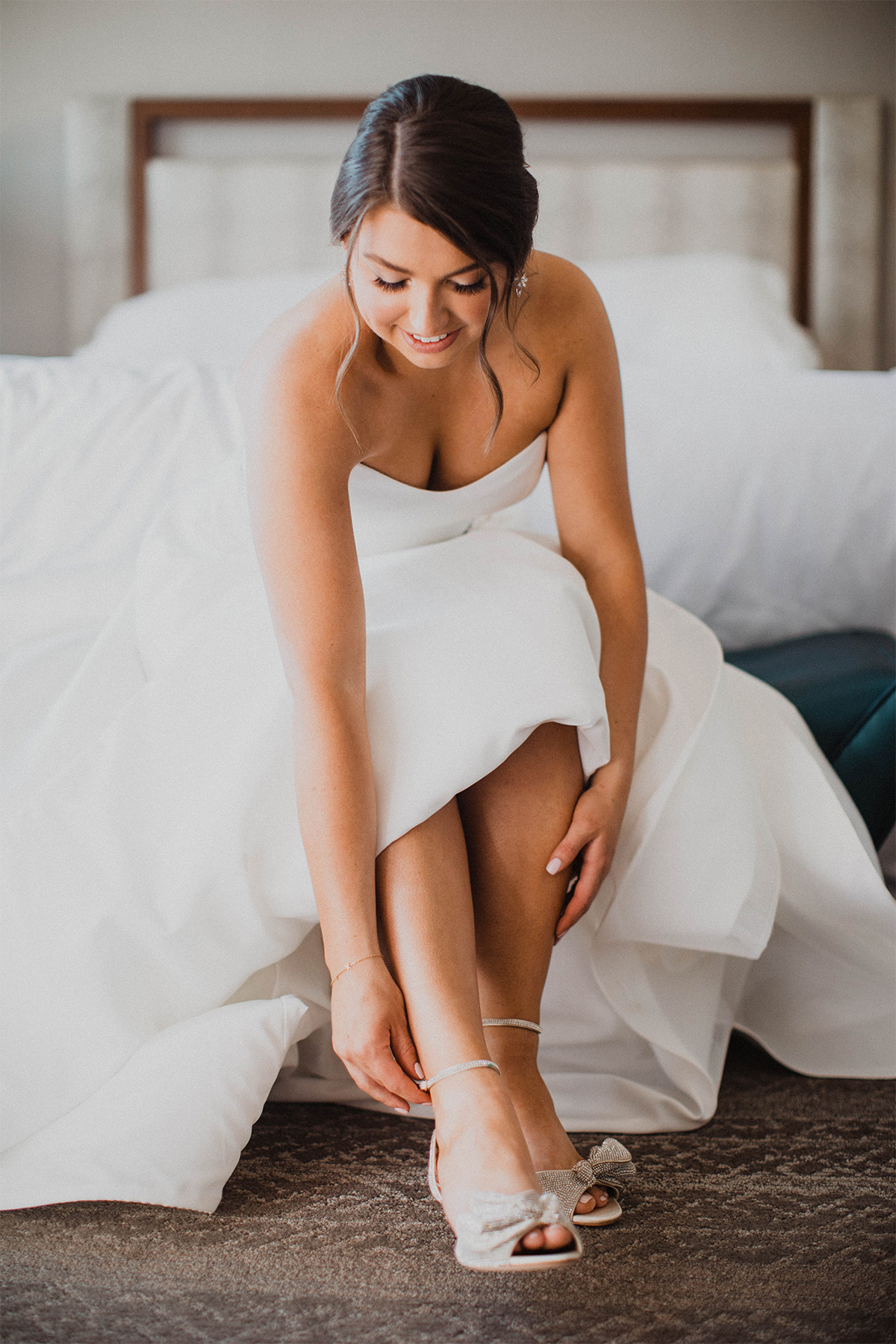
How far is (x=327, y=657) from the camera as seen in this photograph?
3.05 feet

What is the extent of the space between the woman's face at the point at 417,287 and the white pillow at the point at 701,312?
1.90m

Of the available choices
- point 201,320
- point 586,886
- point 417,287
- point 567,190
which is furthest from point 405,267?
point 567,190

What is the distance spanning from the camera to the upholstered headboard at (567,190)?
336 centimetres

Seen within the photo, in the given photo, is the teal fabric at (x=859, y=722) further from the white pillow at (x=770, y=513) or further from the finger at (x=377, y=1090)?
the finger at (x=377, y=1090)

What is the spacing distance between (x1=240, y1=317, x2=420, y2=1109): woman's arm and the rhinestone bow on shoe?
0.14 meters

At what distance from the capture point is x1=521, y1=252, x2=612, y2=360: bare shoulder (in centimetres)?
114

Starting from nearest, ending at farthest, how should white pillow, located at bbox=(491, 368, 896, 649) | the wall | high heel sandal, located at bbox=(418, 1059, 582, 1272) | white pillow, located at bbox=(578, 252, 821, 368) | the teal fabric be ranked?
high heel sandal, located at bbox=(418, 1059, 582, 1272) → the teal fabric → white pillow, located at bbox=(491, 368, 896, 649) → white pillow, located at bbox=(578, 252, 821, 368) → the wall

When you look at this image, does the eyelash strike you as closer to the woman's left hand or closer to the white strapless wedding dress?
the white strapless wedding dress

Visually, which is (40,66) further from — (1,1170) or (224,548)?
(1,1170)

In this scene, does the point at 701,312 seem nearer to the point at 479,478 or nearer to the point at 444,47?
the point at 444,47

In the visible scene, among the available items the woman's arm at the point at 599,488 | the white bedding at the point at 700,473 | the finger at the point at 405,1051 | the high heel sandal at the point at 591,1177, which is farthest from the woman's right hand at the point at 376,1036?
the white bedding at the point at 700,473

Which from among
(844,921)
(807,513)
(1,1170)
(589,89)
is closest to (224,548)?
(1,1170)

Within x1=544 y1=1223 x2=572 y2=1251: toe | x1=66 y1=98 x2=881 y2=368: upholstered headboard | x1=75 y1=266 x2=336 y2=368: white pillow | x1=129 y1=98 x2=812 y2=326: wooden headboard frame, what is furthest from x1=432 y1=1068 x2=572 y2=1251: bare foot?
x1=129 y1=98 x2=812 y2=326: wooden headboard frame

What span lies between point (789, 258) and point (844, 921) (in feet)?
9.45
